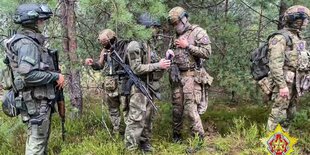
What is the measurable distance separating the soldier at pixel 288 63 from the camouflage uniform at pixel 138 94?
1857mm

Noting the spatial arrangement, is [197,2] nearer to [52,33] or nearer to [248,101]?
[248,101]

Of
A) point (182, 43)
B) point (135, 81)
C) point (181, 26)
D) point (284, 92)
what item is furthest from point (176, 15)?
point (284, 92)

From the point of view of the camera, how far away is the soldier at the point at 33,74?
15.6ft

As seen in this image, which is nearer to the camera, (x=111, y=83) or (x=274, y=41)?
(x=274, y=41)

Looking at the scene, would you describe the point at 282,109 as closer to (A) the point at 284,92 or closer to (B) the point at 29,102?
(A) the point at 284,92

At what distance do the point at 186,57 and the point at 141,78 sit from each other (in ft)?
2.87

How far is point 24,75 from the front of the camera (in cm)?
473

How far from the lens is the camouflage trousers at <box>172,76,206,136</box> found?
6195mm

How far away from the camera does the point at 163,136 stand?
269 inches

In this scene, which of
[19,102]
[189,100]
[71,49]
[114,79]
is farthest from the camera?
[71,49]

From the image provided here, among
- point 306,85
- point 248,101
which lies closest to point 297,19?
point 306,85

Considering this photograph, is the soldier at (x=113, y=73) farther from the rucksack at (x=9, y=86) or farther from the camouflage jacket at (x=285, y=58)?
the camouflage jacket at (x=285, y=58)

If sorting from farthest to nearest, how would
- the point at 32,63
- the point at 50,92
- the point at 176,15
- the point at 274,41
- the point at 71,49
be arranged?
1. the point at 71,49
2. the point at 176,15
3. the point at 274,41
4. the point at 50,92
5. the point at 32,63

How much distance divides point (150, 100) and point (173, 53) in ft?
2.86
